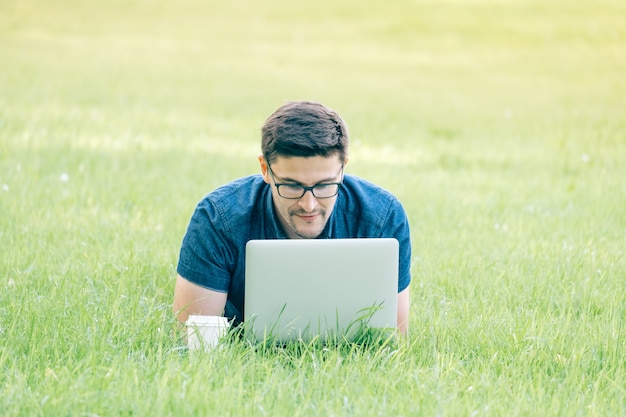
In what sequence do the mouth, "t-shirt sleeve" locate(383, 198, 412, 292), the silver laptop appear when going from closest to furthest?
the silver laptop → the mouth → "t-shirt sleeve" locate(383, 198, 412, 292)

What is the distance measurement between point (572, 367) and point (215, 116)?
28.9ft

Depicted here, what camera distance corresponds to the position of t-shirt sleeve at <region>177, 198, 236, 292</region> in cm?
402

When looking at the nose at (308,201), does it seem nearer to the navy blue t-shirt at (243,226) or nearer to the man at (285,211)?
the man at (285,211)

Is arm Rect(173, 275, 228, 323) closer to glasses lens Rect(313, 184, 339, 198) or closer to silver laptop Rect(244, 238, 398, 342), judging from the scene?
silver laptop Rect(244, 238, 398, 342)

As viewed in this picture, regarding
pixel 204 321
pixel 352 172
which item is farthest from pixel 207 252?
pixel 352 172

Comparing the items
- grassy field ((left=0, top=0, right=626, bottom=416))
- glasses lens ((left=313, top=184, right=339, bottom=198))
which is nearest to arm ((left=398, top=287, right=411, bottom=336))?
grassy field ((left=0, top=0, right=626, bottom=416))

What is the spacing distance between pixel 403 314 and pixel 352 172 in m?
4.75

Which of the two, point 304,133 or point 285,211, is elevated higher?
point 304,133

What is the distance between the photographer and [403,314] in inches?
162

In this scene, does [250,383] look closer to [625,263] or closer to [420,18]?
[625,263]

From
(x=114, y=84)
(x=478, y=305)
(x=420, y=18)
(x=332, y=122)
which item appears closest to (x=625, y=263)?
(x=478, y=305)

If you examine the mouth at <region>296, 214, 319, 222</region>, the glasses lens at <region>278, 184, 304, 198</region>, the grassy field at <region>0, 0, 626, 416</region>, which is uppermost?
the glasses lens at <region>278, 184, 304, 198</region>

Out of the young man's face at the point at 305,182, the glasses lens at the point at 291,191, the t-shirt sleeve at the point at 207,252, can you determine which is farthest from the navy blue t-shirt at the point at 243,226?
the glasses lens at the point at 291,191

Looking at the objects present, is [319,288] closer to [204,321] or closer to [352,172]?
[204,321]
